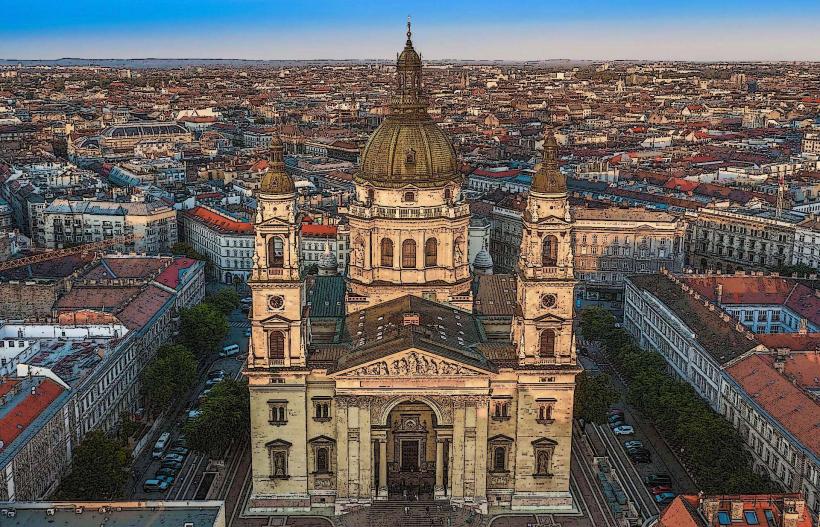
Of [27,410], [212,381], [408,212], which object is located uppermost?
[408,212]

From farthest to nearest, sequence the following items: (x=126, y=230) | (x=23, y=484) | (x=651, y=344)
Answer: (x=126, y=230), (x=651, y=344), (x=23, y=484)

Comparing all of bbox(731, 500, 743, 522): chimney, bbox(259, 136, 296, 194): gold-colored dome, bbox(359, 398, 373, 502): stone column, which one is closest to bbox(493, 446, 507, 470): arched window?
bbox(359, 398, 373, 502): stone column

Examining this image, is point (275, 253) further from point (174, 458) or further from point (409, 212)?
point (174, 458)

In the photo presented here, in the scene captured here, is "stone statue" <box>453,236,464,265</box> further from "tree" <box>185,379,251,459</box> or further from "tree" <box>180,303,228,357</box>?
"tree" <box>180,303,228,357</box>

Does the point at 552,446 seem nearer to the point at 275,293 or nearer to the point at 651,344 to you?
the point at 275,293

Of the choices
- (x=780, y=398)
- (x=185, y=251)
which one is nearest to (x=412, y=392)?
(x=780, y=398)

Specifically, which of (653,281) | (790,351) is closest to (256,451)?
(790,351)
